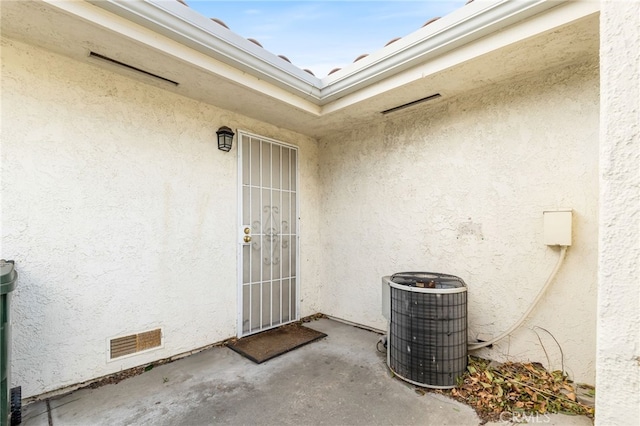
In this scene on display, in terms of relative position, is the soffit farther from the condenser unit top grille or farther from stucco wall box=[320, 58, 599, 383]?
the condenser unit top grille

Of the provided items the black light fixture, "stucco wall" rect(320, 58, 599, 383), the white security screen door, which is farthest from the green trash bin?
"stucco wall" rect(320, 58, 599, 383)

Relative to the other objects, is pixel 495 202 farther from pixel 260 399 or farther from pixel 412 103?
pixel 260 399

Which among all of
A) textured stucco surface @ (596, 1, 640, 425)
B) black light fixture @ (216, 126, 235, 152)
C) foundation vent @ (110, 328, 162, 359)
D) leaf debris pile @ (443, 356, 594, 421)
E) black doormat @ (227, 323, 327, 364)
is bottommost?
black doormat @ (227, 323, 327, 364)

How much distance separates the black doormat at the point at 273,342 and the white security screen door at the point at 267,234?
0.18m

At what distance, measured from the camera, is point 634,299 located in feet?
3.34

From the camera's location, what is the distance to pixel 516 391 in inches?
108

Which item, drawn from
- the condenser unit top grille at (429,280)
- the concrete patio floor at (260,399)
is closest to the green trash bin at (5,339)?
the concrete patio floor at (260,399)

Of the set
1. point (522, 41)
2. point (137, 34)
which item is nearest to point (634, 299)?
point (522, 41)

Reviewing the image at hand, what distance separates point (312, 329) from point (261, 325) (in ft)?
2.66

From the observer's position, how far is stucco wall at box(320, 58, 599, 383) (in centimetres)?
287

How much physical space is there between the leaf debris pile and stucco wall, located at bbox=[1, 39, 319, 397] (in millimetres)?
3055

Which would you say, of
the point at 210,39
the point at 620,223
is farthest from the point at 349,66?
the point at 620,223

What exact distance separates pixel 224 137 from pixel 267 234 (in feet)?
5.21

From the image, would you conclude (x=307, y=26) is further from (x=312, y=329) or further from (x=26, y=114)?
(x=312, y=329)
